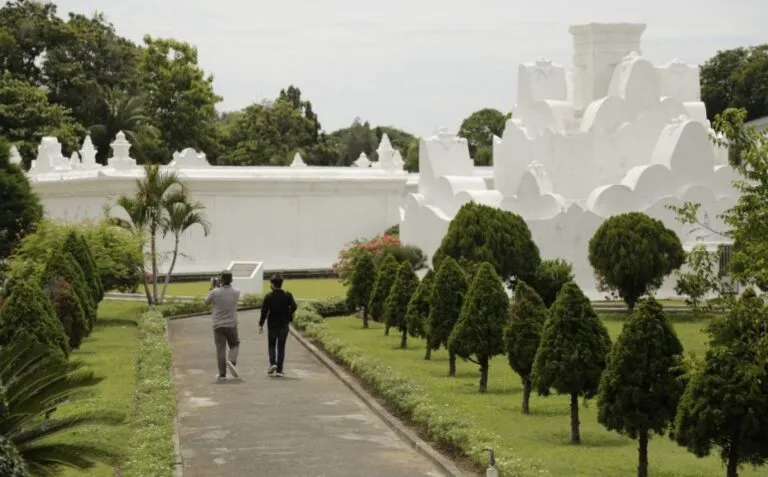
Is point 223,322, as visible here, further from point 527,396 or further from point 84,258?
point 84,258

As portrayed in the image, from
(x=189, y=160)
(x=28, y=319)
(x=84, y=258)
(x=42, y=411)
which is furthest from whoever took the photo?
(x=189, y=160)

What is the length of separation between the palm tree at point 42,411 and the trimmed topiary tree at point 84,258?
1548 cm

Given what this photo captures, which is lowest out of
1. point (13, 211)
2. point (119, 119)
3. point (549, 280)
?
point (549, 280)

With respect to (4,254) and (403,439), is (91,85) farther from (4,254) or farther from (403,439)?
(403,439)

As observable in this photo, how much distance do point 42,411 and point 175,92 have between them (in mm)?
55794

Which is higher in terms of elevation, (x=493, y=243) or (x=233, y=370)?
(x=493, y=243)

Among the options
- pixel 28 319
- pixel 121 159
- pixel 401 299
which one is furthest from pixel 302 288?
pixel 28 319

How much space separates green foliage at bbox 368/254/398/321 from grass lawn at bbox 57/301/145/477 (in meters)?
4.87

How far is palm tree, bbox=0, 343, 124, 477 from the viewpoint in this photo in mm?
10719

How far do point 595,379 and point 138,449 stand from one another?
17.0ft

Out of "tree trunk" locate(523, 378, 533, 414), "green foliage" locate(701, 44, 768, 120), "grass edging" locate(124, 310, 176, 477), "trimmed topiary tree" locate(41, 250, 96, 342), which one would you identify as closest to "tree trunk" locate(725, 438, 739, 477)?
"grass edging" locate(124, 310, 176, 477)

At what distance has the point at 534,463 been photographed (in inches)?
525

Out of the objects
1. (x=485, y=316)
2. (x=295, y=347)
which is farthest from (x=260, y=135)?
(x=485, y=316)

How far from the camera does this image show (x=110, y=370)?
21.5 meters
